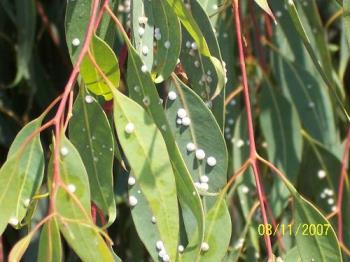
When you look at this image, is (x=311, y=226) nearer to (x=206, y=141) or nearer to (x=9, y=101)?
(x=206, y=141)

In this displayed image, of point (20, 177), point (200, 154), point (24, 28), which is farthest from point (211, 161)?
point (24, 28)

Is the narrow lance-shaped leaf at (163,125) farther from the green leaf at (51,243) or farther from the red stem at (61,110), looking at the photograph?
the green leaf at (51,243)

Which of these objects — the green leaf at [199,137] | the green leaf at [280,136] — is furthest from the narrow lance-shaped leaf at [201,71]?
the green leaf at [280,136]

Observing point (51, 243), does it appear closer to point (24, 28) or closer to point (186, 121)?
point (186, 121)

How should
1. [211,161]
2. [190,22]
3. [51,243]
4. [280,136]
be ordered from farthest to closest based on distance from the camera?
[280,136], [211,161], [190,22], [51,243]

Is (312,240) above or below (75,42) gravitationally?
below

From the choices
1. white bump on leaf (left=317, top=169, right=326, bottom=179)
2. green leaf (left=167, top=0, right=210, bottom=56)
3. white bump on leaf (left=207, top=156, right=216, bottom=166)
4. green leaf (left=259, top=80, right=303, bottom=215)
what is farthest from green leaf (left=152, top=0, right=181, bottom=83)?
white bump on leaf (left=317, top=169, right=326, bottom=179)
